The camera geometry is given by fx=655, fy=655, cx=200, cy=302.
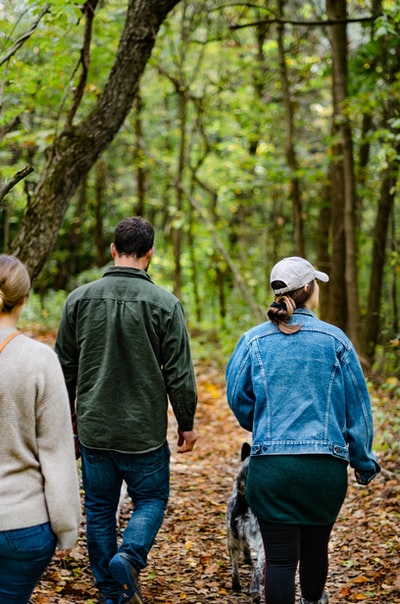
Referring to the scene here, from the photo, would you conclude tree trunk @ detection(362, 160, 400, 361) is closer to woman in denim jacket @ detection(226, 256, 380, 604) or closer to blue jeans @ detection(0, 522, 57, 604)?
woman in denim jacket @ detection(226, 256, 380, 604)

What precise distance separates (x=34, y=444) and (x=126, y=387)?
1.30 meters

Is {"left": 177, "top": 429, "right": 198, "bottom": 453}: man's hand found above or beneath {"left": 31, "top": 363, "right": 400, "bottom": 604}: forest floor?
above

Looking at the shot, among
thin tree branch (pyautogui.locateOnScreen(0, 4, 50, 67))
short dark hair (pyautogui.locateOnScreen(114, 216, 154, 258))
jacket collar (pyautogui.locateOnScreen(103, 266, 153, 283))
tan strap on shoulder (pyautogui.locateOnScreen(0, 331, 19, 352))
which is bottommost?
tan strap on shoulder (pyautogui.locateOnScreen(0, 331, 19, 352))

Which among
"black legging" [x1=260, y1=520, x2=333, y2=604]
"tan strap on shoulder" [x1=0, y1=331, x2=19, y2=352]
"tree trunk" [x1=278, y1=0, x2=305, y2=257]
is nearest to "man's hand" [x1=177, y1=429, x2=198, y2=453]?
"black legging" [x1=260, y1=520, x2=333, y2=604]

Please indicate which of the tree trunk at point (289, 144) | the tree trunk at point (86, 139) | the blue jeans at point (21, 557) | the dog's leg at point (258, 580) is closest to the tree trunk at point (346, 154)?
the tree trunk at point (289, 144)

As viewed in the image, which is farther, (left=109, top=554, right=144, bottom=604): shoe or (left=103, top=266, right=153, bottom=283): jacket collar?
(left=103, top=266, right=153, bottom=283): jacket collar

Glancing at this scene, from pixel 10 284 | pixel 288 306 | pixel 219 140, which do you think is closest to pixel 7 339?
pixel 10 284

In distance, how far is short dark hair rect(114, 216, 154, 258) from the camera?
397cm

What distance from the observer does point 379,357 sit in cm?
1121

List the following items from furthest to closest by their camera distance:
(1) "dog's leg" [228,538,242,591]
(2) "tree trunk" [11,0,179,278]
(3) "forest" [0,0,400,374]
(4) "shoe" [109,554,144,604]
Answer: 1. (3) "forest" [0,0,400,374]
2. (2) "tree trunk" [11,0,179,278]
3. (1) "dog's leg" [228,538,242,591]
4. (4) "shoe" [109,554,144,604]

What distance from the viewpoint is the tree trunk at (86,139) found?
6004 millimetres

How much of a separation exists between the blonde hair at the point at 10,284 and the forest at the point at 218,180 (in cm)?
204

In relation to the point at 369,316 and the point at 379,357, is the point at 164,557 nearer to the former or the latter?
the point at 379,357

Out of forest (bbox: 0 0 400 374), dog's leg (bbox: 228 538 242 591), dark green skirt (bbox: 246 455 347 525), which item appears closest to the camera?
dark green skirt (bbox: 246 455 347 525)
